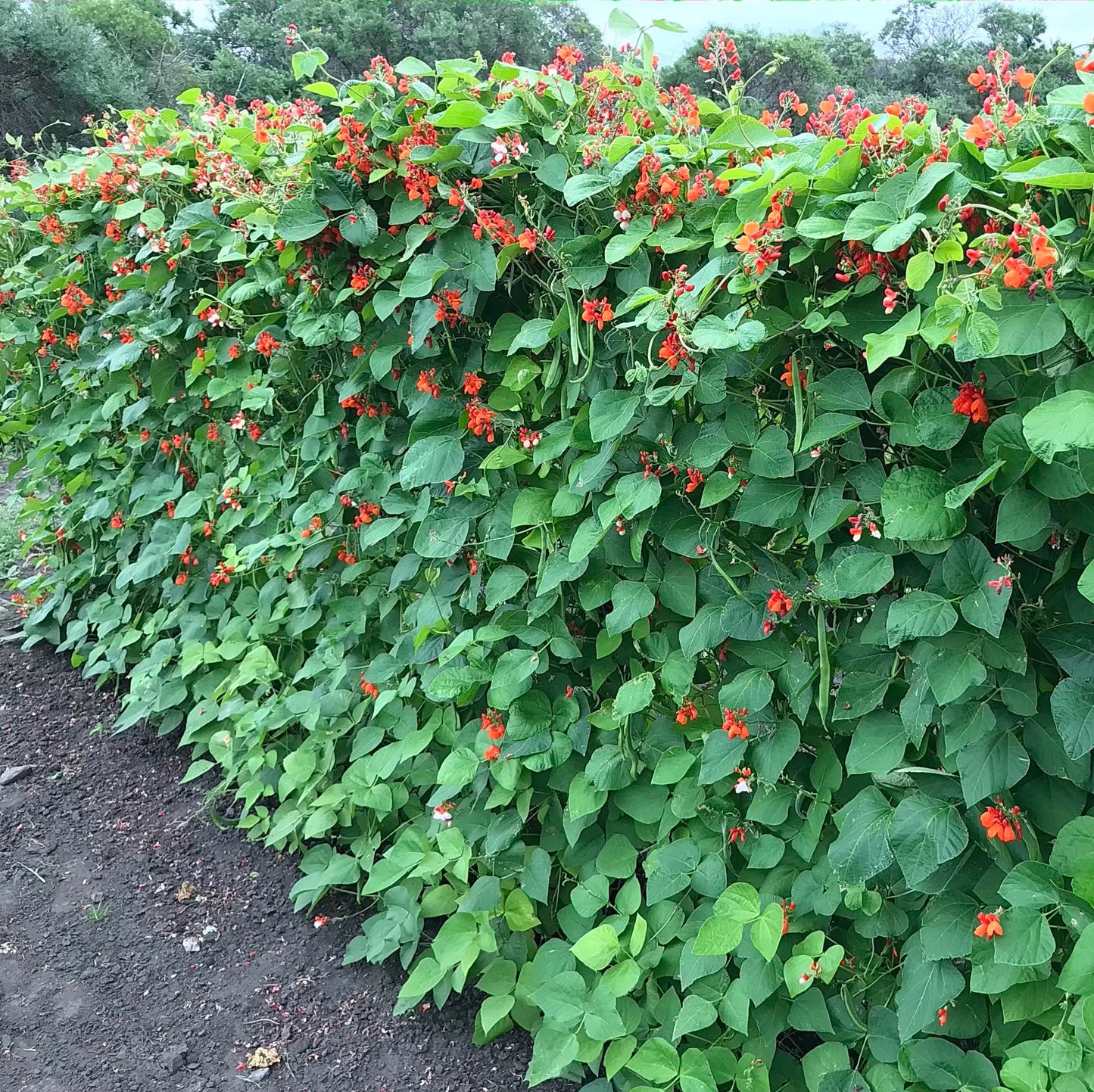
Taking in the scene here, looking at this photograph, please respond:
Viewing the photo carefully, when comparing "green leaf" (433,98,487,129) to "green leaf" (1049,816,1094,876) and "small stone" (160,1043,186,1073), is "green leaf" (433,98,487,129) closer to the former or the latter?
"green leaf" (1049,816,1094,876)

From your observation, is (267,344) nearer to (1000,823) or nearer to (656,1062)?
(656,1062)

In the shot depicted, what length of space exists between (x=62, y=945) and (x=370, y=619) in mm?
1181

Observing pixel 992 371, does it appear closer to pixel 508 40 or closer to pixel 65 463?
pixel 65 463

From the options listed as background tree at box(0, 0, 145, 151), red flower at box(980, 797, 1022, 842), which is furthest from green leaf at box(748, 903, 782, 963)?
background tree at box(0, 0, 145, 151)

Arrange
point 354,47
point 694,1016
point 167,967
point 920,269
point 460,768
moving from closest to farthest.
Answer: point 920,269 → point 694,1016 → point 460,768 → point 167,967 → point 354,47

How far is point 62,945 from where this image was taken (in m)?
2.44

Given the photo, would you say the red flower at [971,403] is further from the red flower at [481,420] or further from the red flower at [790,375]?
the red flower at [481,420]

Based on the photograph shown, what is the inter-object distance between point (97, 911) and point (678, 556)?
6.39 ft

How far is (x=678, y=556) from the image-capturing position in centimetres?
178

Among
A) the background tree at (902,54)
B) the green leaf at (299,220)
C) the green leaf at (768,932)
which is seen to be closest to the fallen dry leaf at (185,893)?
the green leaf at (768,932)

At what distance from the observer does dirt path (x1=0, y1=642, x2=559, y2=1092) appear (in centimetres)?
206

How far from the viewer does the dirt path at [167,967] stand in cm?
206

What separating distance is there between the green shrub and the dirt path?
136 millimetres

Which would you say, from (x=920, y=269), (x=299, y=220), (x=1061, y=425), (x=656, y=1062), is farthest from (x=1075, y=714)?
(x=299, y=220)
